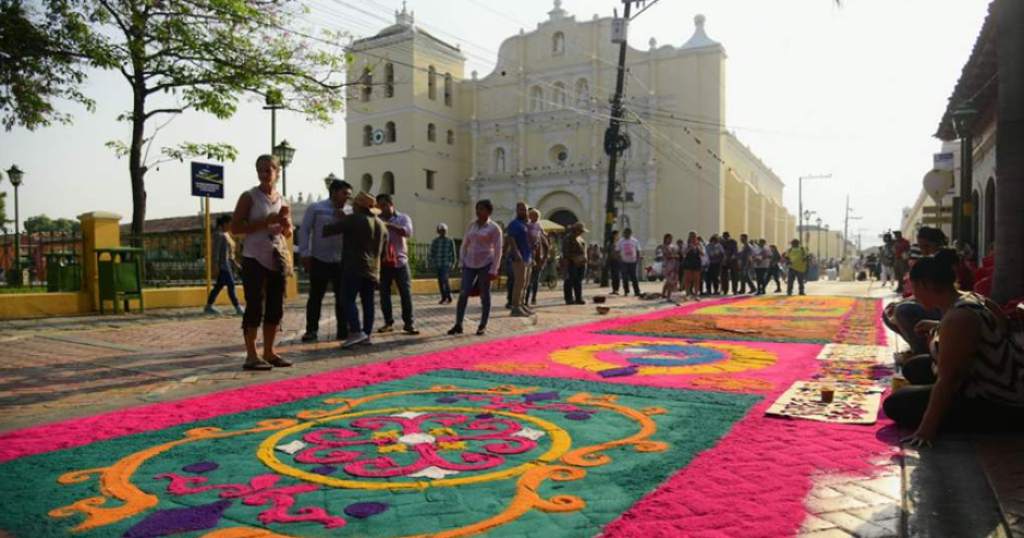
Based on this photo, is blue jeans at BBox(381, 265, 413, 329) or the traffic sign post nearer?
blue jeans at BBox(381, 265, 413, 329)

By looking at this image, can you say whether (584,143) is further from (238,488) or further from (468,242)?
(238,488)

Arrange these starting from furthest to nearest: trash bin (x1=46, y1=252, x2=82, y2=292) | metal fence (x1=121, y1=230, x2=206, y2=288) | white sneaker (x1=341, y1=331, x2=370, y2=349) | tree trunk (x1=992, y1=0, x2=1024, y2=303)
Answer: metal fence (x1=121, y1=230, x2=206, y2=288), trash bin (x1=46, y1=252, x2=82, y2=292), white sneaker (x1=341, y1=331, x2=370, y2=349), tree trunk (x1=992, y1=0, x2=1024, y2=303)

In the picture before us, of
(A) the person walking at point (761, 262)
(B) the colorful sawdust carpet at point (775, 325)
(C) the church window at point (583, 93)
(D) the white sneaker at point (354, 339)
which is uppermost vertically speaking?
(C) the church window at point (583, 93)

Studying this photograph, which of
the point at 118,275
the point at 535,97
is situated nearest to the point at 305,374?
the point at 118,275

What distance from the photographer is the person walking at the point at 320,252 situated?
723 cm

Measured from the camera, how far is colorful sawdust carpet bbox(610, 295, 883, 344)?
7.80 metres

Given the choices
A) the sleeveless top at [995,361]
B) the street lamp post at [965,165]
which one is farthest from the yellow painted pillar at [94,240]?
the street lamp post at [965,165]

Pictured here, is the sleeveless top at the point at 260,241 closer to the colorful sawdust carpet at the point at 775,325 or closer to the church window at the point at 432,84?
the colorful sawdust carpet at the point at 775,325

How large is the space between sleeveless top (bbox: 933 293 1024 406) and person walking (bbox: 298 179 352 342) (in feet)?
18.3

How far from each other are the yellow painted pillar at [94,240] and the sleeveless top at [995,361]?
11.7 m

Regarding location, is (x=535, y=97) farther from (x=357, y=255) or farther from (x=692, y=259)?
(x=357, y=255)

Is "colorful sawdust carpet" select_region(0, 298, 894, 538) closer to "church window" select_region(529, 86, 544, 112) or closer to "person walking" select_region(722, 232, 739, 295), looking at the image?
"person walking" select_region(722, 232, 739, 295)

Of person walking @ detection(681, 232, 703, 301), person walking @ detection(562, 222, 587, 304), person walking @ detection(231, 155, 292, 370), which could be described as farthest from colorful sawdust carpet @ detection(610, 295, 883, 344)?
person walking @ detection(231, 155, 292, 370)

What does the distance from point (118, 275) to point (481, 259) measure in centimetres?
668
